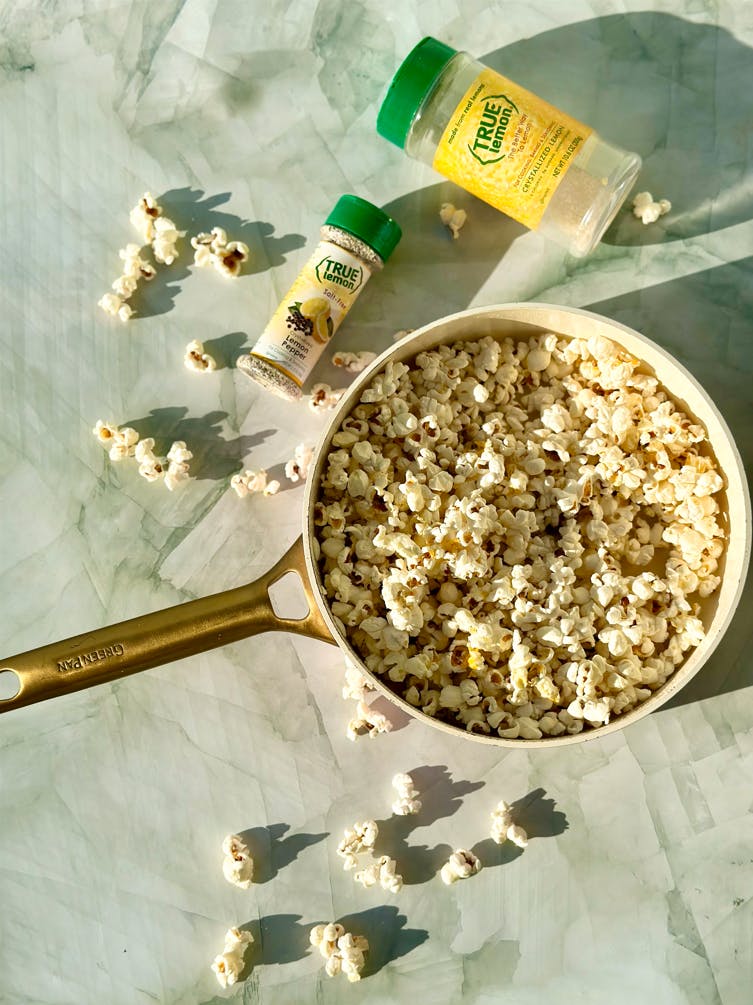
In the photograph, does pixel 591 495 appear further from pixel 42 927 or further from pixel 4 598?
pixel 42 927

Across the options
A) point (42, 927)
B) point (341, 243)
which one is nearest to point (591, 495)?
point (341, 243)

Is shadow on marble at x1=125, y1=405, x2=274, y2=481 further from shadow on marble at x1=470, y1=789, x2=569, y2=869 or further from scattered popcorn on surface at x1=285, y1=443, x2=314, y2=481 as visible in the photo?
shadow on marble at x1=470, y1=789, x2=569, y2=869

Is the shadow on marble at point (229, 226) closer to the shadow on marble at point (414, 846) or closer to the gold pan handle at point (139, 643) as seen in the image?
the gold pan handle at point (139, 643)

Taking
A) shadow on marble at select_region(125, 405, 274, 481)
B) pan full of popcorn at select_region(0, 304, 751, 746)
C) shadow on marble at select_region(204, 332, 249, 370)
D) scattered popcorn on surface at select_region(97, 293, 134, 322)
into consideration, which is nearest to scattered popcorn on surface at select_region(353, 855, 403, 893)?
pan full of popcorn at select_region(0, 304, 751, 746)

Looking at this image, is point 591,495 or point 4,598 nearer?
point 591,495

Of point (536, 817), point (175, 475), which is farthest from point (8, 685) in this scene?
point (536, 817)

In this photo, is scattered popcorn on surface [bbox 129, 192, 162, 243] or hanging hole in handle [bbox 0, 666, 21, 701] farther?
scattered popcorn on surface [bbox 129, 192, 162, 243]
